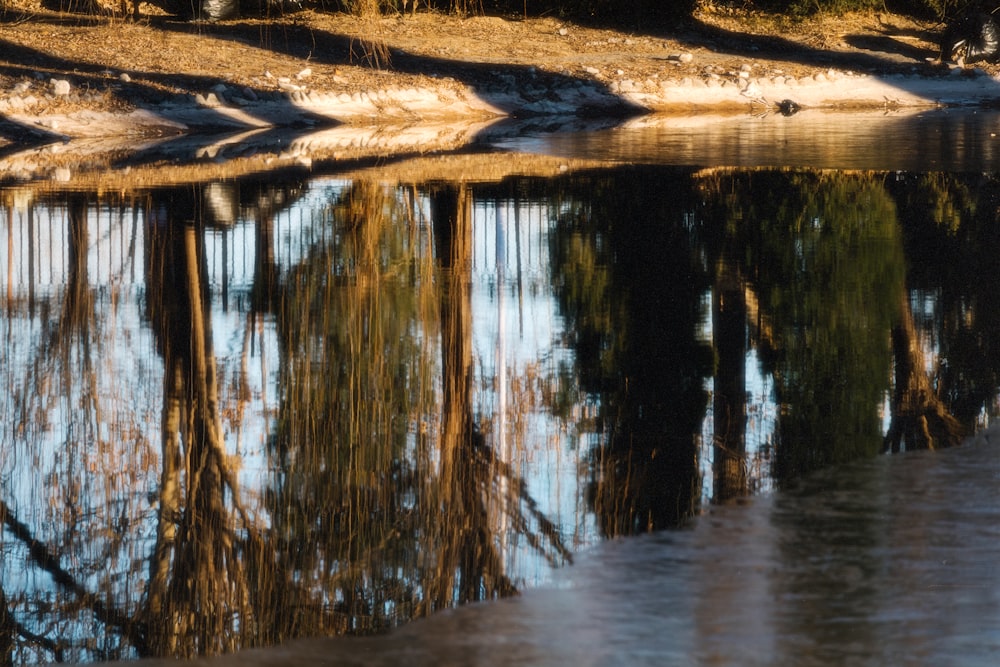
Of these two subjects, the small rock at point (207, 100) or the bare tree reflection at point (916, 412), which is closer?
the bare tree reflection at point (916, 412)

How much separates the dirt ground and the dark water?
11879 mm

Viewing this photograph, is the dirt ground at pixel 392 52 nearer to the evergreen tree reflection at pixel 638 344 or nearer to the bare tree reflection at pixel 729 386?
the evergreen tree reflection at pixel 638 344

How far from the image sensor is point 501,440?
6.07m

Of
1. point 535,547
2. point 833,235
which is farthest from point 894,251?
A: point 535,547

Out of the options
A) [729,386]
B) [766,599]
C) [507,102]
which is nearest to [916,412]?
[729,386]

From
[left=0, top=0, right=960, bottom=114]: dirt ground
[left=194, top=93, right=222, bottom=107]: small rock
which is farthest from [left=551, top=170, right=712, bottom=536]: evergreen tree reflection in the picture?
[left=194, top=93, right=222, bottom=107]: small rock

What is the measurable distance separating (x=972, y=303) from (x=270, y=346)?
397 centimetres

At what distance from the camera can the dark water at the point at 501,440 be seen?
4.26 metres

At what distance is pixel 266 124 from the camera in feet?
77.8

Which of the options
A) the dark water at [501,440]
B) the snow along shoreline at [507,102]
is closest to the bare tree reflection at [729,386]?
the dark water at [501,440]

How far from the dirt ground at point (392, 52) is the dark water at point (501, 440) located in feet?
39.0

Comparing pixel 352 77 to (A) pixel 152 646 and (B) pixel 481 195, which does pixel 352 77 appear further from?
(A) pixel 152 646

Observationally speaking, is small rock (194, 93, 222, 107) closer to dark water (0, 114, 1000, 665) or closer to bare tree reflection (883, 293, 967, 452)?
dark water (0, 114, 1000, 665)

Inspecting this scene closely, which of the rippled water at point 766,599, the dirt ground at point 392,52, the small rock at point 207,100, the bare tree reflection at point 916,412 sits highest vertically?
the dirt ground at point 392,52
